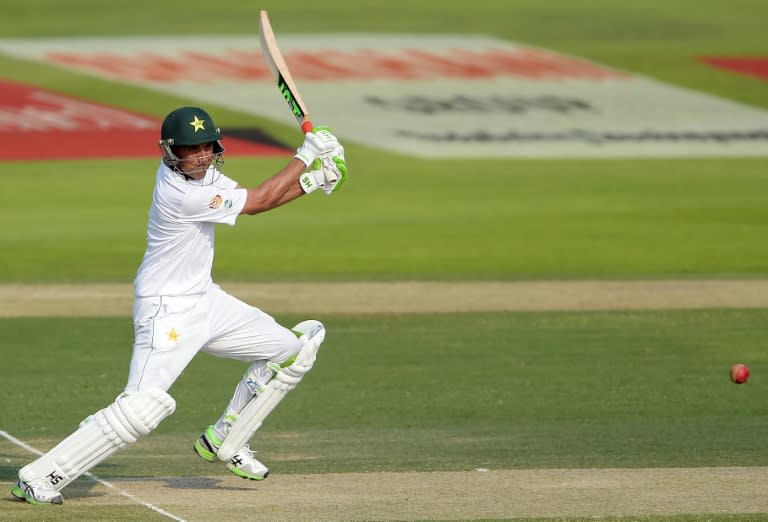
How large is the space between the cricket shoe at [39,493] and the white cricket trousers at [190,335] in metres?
0.69

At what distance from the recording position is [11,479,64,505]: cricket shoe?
8.37 meters

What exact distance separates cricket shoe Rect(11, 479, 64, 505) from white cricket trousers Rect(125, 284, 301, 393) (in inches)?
27.2

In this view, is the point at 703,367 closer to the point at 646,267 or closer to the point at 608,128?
the point at 646,267

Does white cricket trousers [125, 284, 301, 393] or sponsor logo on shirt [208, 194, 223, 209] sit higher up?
sponsor logo on shirt [208, 194, 223, 209]

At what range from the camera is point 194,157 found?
859 centimetres

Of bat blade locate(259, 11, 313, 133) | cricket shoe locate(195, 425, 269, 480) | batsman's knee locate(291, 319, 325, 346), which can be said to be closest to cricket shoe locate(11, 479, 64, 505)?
cricket shoe locate(195, 425, 269, 480)

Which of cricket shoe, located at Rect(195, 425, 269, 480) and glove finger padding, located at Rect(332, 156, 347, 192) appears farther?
cricket shoe, located at Rect(195, 425, 269, 480)

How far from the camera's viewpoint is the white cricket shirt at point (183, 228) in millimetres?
8516

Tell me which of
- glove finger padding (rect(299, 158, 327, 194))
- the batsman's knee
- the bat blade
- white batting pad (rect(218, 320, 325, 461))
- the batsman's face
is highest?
the bat blade

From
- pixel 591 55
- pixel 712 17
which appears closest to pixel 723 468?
pixel 591 55

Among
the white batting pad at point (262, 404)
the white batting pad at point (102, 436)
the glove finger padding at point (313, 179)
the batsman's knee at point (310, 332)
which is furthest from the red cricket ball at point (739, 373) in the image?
the white batting pad at point (102, 436)

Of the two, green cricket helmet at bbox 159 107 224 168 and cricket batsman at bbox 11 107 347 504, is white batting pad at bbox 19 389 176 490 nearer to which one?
cricket batsman at bbox 11 107 347 504

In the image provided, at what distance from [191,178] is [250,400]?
1.45 metres

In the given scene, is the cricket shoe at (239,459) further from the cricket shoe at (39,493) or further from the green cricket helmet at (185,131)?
the green cricket helmet at (185,131)
